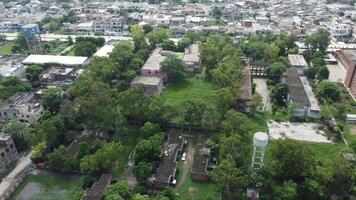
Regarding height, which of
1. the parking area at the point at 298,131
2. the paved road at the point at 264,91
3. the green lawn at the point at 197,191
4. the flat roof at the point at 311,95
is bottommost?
the green lawn at the point at 197,191

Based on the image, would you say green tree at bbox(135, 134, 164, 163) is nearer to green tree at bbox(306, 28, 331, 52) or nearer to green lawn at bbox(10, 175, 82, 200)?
green lawn at bbox(10, 175, 82, 200)

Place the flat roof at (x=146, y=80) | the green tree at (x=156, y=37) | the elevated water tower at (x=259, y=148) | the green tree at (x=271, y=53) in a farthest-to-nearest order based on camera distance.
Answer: the green tree at (x=156, y=37), the green tree at (x=271, y=53), the flat roof at (x=146, y=80), the elevated water tower at (x=259, y=148)

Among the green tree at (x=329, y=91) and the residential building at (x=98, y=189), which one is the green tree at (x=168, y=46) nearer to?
the green tree at (x=329, y=91)

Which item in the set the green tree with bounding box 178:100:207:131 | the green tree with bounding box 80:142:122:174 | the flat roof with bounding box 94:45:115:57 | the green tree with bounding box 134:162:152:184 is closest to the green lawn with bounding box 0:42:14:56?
the flat roof with bounding box 94:45:115:57

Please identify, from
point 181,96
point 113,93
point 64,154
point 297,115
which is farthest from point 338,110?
point 64,154

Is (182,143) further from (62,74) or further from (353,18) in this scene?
(353,18)

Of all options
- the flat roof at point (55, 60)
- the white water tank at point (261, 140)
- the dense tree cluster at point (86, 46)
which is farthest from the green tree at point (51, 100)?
the white water tank at point (261, 140)
